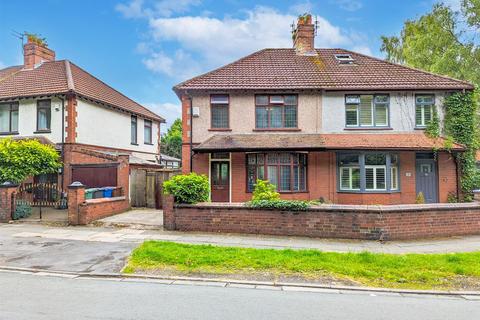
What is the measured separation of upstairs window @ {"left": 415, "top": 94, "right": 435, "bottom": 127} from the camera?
57.5ft

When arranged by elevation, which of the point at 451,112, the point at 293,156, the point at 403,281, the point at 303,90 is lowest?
the point at 403,281

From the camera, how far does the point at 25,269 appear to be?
747cm

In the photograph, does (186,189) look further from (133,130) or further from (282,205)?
(133,130)

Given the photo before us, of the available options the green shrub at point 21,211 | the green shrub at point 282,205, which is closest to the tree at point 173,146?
the green shrub at point 21,211

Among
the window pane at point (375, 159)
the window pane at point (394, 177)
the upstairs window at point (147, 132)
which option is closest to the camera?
the window pane at point (375, 159)

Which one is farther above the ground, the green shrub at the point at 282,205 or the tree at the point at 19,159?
the tree at the point at 19,159

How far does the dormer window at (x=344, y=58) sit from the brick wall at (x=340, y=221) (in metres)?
10.9

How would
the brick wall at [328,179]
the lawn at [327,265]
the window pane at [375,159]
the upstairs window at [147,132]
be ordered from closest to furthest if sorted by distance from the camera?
the lawn at [327,265]
the window pane at [375,159]
the brick wall at [328,179]
the upstairs window at [147,132]

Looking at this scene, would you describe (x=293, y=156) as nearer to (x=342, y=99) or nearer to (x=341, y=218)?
(x=342, y=99)

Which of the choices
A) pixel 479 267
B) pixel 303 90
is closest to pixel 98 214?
pixel 303 90

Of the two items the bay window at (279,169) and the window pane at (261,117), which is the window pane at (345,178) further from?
the window pane at (261,117)

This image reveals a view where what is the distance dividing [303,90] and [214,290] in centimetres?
1299

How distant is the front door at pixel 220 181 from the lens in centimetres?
1714

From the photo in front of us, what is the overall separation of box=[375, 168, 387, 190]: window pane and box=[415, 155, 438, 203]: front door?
5.82 ft
